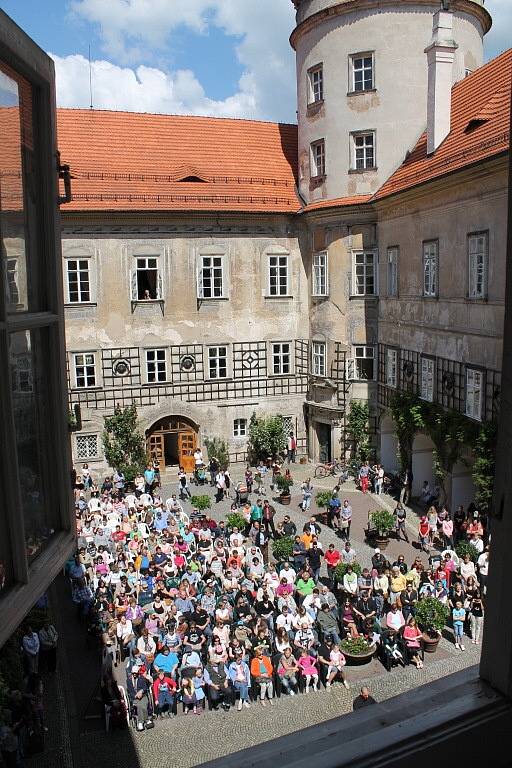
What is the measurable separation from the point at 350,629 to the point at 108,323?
1637 cm

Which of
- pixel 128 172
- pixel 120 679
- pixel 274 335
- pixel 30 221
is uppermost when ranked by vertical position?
pixel 128 172

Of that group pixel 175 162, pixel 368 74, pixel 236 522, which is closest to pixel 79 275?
pixel 175 162

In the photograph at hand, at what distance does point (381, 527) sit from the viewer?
714 inches

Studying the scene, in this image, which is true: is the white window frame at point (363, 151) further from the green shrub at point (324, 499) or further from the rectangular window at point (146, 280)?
the green shrub at point (324, 499)

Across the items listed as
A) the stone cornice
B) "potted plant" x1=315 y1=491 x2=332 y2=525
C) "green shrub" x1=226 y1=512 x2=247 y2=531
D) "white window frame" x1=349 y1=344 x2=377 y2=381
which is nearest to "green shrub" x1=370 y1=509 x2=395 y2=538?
"potted plant" x1=315 y1=491 x2=332 y2=525

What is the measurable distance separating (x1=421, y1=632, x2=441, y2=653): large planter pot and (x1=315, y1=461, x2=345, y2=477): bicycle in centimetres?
1356

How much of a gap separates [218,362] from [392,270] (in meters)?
7.43

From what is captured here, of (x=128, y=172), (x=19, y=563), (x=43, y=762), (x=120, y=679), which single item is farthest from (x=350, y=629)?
(x=128, y=172)

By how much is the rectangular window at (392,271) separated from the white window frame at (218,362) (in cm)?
674

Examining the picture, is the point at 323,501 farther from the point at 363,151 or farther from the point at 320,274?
the point at 363,151

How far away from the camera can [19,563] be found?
254cm

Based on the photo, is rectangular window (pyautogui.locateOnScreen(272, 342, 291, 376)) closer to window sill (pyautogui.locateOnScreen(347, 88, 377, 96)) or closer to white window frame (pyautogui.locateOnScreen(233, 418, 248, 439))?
white window frame (pyautogui.locateOnScreen(233, 418, 248, 439))

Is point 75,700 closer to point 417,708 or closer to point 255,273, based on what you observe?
point 417,708

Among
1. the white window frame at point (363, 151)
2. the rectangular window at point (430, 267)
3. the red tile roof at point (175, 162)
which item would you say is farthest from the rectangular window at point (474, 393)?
the red tile roof at point (175, 162)
